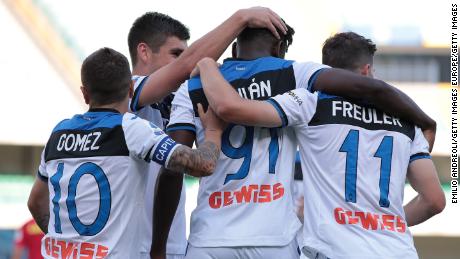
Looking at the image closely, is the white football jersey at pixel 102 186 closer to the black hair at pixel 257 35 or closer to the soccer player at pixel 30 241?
the black hair at pixel 257 35

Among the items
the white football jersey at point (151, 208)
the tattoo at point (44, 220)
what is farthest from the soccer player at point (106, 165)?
the white football jersey at point (151, 208)

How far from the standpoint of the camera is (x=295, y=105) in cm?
421

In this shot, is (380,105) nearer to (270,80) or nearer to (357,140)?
(357,140)

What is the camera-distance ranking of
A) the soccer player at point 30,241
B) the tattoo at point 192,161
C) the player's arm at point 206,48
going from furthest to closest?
the soccer player at point 30,241
the player's arm at point 206,48
the tattoo at point 192,161

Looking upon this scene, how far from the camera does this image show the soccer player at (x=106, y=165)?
411cm

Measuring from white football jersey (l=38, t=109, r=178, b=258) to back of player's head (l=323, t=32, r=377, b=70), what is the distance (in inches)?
40.1

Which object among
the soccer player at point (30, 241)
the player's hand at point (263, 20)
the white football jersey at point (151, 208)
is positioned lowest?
the soccer player at point (30, 241)

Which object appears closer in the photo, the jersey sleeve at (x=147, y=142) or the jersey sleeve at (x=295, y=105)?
the jersey sleeve at (x=147, y=142)

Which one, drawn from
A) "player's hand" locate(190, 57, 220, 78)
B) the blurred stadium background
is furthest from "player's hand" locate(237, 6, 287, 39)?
the blurred stadium background

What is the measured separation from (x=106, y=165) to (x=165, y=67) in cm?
72

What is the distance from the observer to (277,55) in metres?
4.55

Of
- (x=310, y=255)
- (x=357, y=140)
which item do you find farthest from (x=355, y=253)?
(x=357, y=140)

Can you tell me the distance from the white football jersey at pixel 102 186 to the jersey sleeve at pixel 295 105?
1.65 feet

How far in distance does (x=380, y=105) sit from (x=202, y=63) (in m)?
0.84
